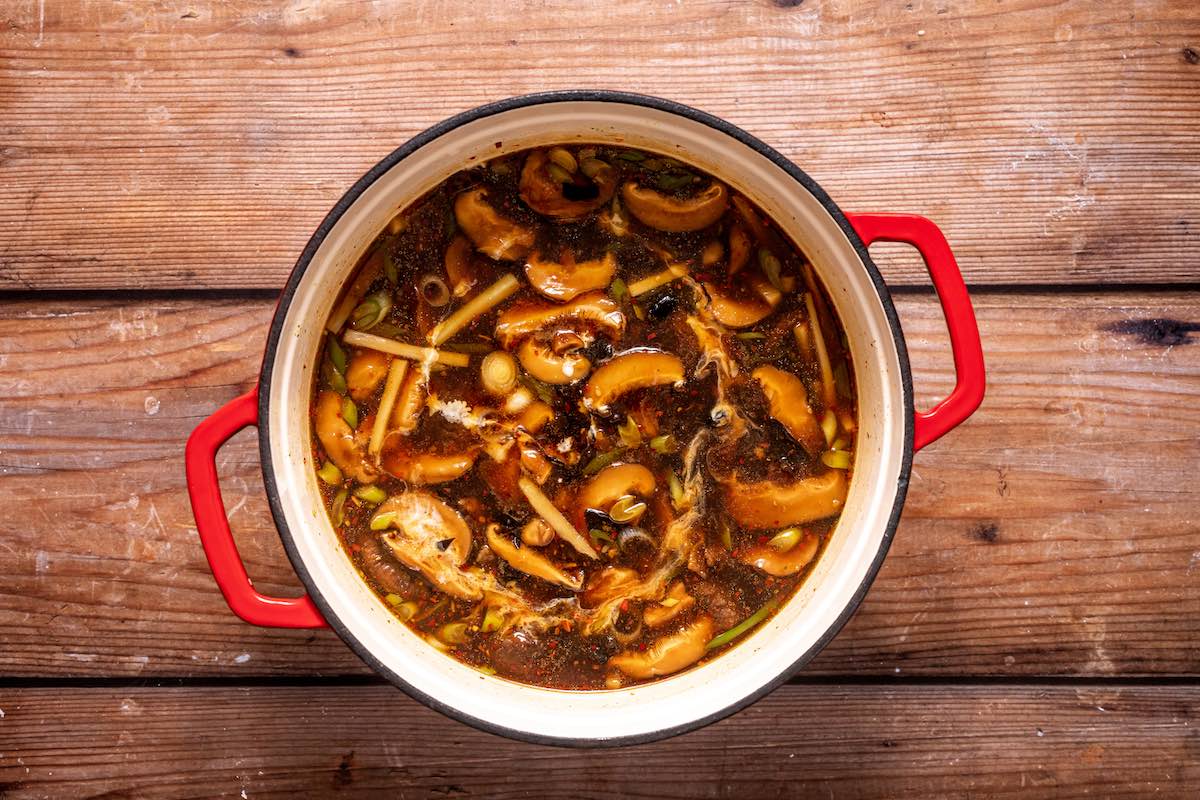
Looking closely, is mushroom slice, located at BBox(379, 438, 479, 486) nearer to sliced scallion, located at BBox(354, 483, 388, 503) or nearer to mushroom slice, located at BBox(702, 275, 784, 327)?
sliced scallion, located at BBox(354, 483, 388, 503)

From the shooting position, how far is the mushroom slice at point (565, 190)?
4.31ft

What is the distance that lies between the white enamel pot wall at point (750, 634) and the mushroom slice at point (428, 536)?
0.08 metres

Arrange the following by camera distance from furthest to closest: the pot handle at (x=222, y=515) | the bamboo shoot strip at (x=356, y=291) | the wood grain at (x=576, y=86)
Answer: the wood grain at (x=576, y=86), the bamboo shoot strip at (x=356, y=291), the pot handle at (x=222, y=515)

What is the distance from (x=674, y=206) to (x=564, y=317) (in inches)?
9.7

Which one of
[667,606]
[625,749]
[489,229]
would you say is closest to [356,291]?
[489,229]

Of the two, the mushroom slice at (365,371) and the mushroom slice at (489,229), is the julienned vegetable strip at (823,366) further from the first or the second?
the mushroom slice at (365,371)

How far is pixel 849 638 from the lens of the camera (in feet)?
4.88

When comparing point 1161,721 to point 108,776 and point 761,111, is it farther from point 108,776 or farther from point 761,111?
point 108,776

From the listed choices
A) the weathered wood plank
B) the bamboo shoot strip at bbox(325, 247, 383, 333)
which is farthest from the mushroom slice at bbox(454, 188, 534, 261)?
the weathered wood plank

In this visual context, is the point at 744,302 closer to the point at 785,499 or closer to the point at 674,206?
the point at 674,206

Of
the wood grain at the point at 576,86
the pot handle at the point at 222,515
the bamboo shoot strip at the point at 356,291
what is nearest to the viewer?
the pot handle at the point at 222,515

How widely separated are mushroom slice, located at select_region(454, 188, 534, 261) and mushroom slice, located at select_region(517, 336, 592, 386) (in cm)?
14

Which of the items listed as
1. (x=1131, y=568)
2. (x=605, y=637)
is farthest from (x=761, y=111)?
(x=1131, y=568)

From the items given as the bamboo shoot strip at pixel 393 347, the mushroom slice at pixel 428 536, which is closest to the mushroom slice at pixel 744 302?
the bamboo shoot strip at pixel 393 347
